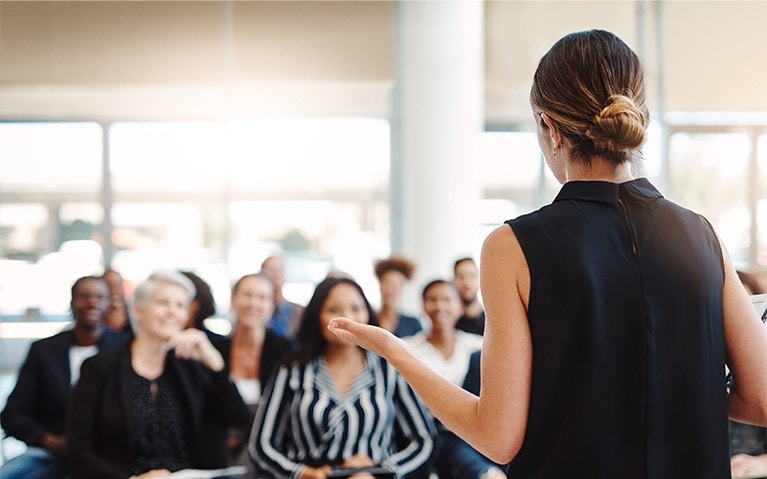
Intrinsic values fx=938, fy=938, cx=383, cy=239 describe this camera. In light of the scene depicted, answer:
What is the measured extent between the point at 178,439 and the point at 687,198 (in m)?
4.37

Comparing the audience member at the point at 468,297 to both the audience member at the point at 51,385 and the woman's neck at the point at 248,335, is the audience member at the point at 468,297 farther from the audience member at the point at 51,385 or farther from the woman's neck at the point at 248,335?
the audience member at the point at 51,385

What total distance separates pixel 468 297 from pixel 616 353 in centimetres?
448

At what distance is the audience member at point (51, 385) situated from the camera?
3932 millimetres

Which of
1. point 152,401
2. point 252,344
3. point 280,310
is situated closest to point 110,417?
point 152,401

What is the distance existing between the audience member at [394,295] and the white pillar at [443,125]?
1056 millimetres

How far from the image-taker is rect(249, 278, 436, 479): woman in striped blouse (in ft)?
11.2

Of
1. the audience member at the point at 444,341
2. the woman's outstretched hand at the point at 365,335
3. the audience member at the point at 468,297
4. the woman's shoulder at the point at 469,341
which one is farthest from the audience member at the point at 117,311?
the woman's outstretched hand at the point at 365,335

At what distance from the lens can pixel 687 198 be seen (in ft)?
21.7

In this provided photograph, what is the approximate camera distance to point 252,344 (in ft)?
14.6

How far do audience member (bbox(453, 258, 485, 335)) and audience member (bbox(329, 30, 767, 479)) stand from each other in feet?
13.8

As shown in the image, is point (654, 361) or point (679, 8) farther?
point (679, 8)

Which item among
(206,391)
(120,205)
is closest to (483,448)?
(206,391)

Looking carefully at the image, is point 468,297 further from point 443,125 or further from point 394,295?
point 443,125

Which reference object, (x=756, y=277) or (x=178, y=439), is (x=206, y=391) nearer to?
(x=178, y=439)
